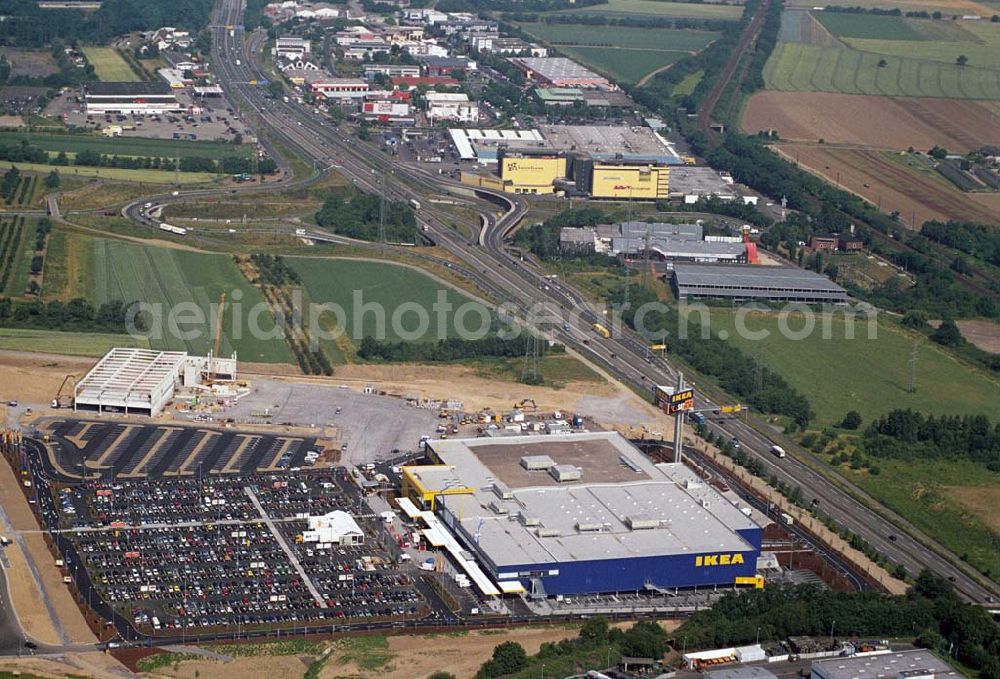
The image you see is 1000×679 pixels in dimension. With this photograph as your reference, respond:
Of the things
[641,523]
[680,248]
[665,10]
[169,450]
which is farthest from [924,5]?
[641,523]

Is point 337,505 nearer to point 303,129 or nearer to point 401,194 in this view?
point 401,194

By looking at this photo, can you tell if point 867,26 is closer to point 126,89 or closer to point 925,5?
point 925,5

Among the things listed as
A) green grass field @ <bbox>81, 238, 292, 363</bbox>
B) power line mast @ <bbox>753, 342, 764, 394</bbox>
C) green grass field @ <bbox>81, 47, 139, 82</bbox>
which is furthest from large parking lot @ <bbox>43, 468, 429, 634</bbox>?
green grass field @ <bbox>81, 47, 139, 82</bbox>

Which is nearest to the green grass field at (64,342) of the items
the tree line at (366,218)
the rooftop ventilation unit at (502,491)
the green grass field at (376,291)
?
the green grass field at (376,291)

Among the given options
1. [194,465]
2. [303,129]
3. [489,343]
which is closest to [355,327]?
[489,343]

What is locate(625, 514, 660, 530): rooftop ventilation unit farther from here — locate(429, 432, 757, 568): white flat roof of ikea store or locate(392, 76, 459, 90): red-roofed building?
locate(392, 76, 459, 90): red-roofed building

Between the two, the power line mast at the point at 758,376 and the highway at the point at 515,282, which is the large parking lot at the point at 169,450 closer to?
the highway at the point at 515,282
